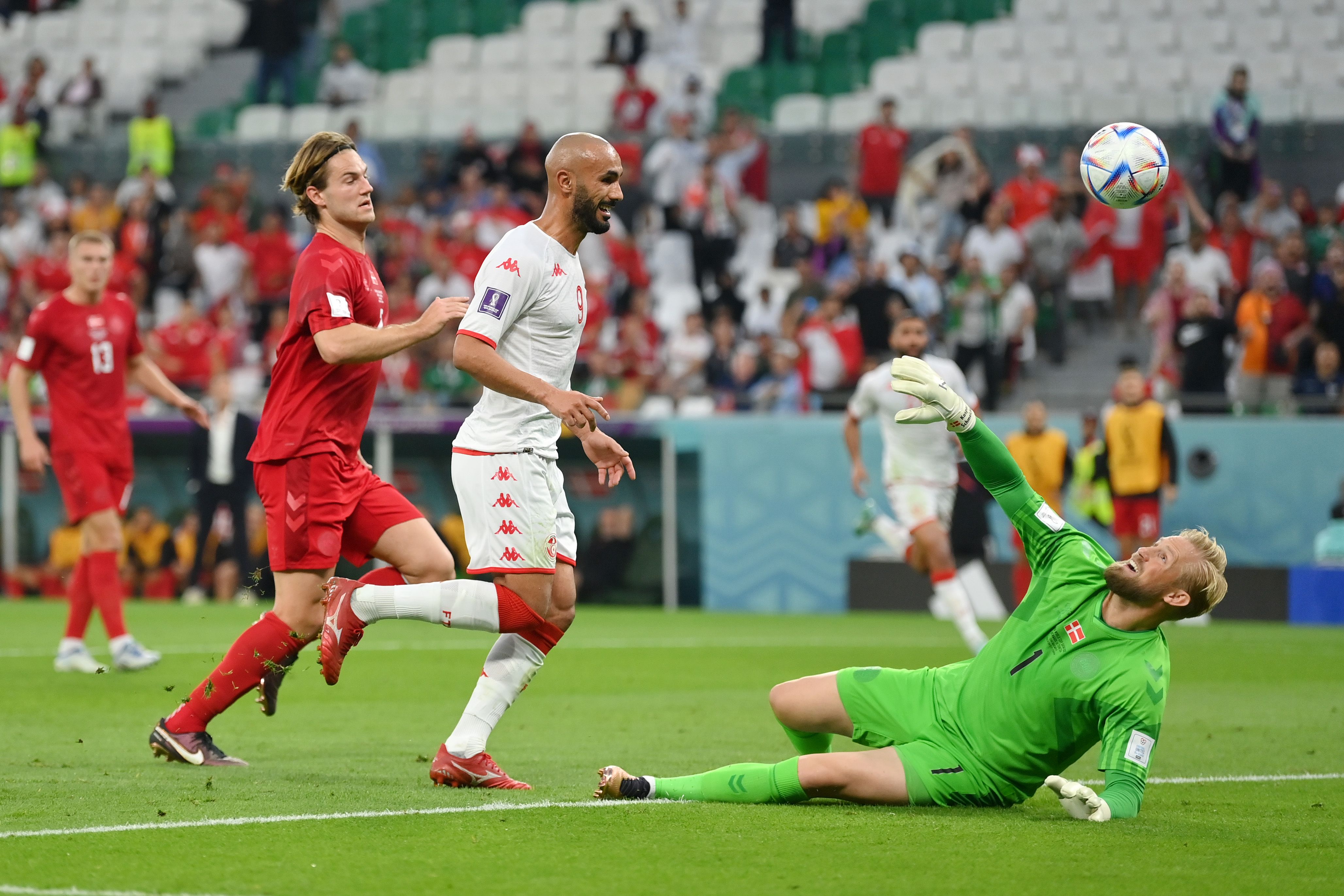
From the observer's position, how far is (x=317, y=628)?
6.75m

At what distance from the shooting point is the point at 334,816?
225 inches

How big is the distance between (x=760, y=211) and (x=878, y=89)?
292 cm

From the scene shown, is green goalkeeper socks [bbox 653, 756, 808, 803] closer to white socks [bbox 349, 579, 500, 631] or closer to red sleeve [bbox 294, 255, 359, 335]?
white socks [bbox 349, 579, 500, 631]

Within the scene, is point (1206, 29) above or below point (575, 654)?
above

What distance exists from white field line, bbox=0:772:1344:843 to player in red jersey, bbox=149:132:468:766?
1.01 m

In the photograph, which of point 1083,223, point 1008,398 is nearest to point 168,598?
point 1008,398

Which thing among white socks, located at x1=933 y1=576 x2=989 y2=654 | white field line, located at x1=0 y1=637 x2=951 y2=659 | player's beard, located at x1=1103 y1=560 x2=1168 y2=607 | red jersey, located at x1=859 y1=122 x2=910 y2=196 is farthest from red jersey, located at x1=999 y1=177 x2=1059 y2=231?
player's beard, located at x1=1103 y1=560 x2=1168 y2=607

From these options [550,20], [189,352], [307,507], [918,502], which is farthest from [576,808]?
[550,20]

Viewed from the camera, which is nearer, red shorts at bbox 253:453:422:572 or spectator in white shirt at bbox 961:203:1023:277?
red shorts at bbox 253:453:422:572

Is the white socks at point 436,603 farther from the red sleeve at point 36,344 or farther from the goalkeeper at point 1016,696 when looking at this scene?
the red sleeve at point 36,344

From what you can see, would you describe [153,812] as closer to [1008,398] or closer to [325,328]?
[325,328]

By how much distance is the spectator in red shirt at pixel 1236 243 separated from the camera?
19.1 m

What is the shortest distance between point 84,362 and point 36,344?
0.30 m

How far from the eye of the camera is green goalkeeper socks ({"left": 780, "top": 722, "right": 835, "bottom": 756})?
617cm
